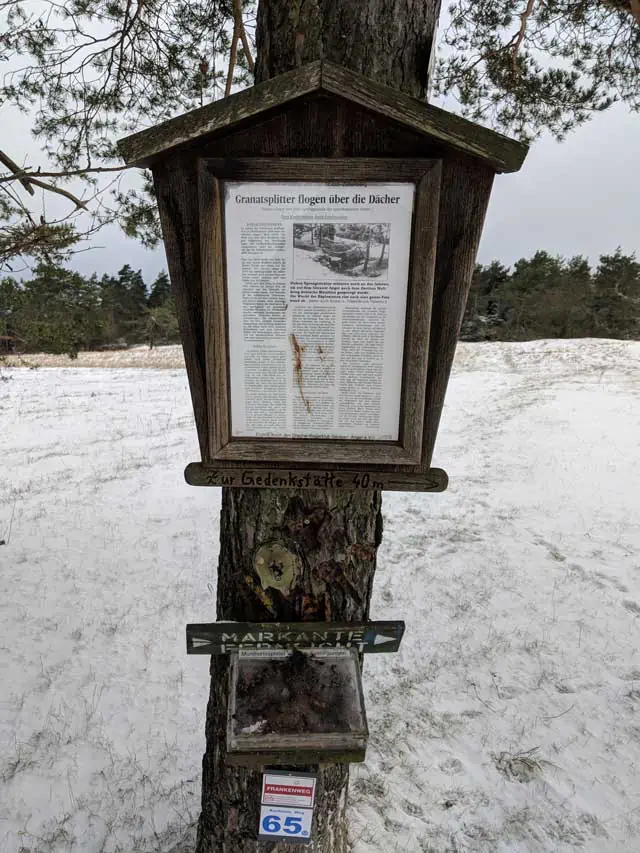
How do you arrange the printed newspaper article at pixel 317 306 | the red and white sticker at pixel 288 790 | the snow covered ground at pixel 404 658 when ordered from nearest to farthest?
the printed newspaper article at pixel 317 306, the red and white sticker at pixel 288 790, the snow covered ground at pixel 404 658

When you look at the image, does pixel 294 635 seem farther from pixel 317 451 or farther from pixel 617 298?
pixel 617 298

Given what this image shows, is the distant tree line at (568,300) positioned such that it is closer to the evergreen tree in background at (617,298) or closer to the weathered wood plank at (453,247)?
the evergreen tree in background at (617,298)

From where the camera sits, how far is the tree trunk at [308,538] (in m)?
1.21

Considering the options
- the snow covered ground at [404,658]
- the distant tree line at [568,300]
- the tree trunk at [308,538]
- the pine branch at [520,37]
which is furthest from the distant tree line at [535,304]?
the tree trunk at [308,538]

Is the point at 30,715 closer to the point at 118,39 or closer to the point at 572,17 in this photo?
the point at 118,39

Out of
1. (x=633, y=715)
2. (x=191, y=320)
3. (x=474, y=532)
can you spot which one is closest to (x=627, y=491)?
(x=474, y=532)

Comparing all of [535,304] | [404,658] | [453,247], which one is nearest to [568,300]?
[535,304]

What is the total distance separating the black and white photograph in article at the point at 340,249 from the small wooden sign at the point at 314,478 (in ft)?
1.70

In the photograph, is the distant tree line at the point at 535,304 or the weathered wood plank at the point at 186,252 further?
the distant tree line at the point at 535,304

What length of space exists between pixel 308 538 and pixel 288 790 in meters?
0.81

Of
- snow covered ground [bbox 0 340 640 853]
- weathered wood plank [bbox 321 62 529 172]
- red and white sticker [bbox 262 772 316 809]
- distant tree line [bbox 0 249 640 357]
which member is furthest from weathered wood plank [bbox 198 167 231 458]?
distant tree line [bbox 0 249 640 357]

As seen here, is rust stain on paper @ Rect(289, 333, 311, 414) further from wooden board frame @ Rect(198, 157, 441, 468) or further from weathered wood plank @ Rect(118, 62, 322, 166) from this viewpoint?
weathered wood plank @ Rect(118, 62, 322, 166)

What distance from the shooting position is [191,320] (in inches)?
50.4

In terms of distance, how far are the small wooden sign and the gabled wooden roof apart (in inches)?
30.4
